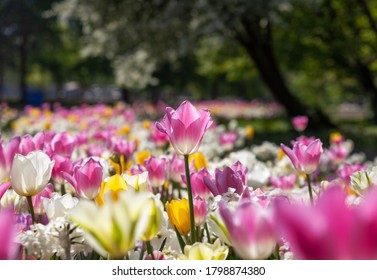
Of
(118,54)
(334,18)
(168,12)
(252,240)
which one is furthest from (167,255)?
(334,18)

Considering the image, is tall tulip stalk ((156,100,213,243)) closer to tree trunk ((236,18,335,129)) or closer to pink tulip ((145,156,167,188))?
pink tulip ((145,156,167,188))

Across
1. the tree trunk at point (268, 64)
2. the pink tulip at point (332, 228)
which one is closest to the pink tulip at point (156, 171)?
the pink tulip at point (332, 228)

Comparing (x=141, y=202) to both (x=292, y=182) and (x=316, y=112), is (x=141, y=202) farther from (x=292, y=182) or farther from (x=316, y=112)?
(x=316, y=112)

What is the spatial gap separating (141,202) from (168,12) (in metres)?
13.5

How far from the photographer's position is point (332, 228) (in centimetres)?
77

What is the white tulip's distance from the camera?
66.6 inches

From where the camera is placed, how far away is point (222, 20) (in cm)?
1312

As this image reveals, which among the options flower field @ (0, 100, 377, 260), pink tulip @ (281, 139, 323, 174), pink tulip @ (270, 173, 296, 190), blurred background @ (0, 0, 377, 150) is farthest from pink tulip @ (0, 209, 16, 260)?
blurred background @ (0, 0, 377, 150)

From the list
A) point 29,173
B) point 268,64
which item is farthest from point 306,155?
point 268,64

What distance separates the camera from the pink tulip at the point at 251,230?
1069 millimetres

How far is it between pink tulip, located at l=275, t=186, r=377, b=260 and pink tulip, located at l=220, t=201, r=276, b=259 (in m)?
0.27

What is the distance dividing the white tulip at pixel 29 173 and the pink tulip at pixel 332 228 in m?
1.09

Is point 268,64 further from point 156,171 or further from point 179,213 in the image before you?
point 179,213
